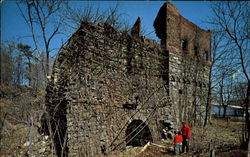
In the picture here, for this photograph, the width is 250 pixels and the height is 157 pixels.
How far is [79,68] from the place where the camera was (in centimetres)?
520

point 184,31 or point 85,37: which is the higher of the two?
point 184,31

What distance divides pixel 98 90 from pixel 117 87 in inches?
37.1

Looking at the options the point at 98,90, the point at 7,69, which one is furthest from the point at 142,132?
the point at 7,69

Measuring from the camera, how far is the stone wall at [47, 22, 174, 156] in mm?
4859

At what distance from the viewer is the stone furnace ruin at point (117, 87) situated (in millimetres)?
4934

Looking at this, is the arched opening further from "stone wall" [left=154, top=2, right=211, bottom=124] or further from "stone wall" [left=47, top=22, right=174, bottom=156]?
"stone wall" [left=154, top=2, right=211, bottom=124]

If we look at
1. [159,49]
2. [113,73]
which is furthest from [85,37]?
[159,49]

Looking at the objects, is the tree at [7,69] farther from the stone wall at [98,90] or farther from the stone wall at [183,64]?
the stone wall at [183,64]

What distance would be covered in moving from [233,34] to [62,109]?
26.4 feet

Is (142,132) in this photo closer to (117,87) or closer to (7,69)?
(117,87)

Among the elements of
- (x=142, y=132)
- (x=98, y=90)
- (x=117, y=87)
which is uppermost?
(x=117, y=87)

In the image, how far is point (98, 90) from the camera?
5.49 metres

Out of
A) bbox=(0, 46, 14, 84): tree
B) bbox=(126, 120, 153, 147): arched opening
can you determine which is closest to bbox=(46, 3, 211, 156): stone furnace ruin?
bbox=(126, 120, 153, 147): arched opening

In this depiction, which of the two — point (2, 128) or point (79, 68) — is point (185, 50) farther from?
point (2, 128)
